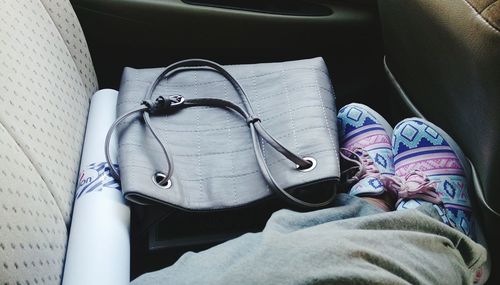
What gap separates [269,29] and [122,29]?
0.26m

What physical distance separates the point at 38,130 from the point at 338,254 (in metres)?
0.38

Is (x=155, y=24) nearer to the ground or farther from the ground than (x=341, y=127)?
farther from the ground

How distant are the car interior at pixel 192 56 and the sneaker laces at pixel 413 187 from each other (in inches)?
2.7

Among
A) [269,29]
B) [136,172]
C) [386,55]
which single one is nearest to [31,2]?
[136,172]

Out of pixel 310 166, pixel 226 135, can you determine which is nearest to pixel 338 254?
pixel 310 166

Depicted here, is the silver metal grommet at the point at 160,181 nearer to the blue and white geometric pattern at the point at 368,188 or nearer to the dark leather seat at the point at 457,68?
the blue and white geometric pattern at the point at 368,188

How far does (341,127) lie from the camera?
38.2 inches

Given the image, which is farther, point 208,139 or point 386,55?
point 386,55

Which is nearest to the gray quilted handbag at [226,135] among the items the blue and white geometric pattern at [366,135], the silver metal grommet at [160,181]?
the silver metal grommet at [160,181]

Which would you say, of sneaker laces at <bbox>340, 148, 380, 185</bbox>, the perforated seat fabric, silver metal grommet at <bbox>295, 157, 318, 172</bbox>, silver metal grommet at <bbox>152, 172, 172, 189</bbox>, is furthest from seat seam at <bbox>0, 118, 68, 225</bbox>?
sneaker laces at <bbox>340, 148, 380, 185</bbox>

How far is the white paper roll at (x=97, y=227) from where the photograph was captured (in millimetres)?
654

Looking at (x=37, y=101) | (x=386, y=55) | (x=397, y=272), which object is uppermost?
(x=386, y=55)

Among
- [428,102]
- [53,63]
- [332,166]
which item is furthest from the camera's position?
[428,102]

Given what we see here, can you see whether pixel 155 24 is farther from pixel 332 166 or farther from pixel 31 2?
pixel 332 166
